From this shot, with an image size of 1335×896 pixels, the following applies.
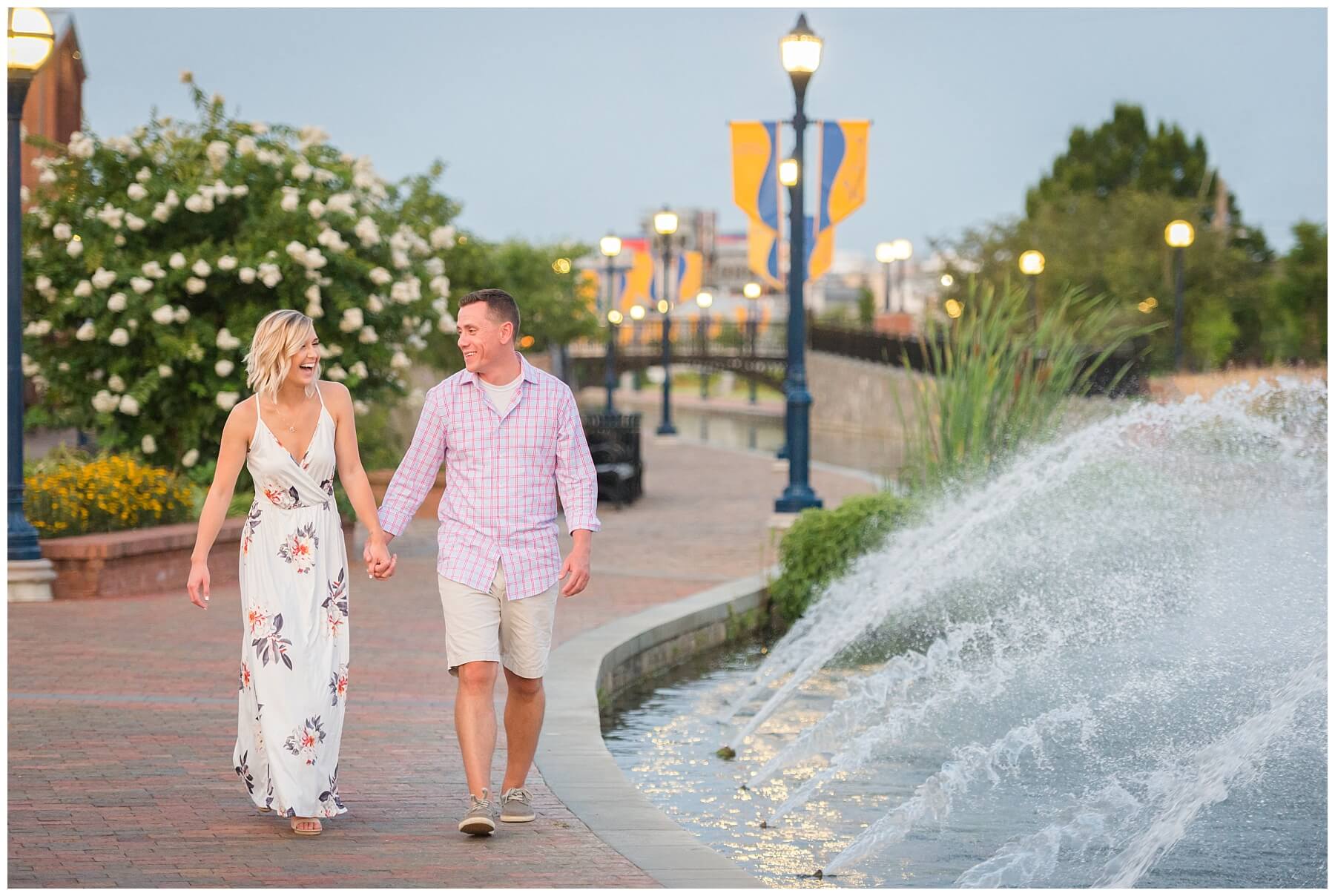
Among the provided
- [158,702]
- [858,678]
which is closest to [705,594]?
[858,678]

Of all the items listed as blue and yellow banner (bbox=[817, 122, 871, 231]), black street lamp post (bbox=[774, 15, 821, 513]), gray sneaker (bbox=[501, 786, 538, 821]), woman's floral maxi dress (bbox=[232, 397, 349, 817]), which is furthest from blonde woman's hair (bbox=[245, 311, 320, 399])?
blue and yellow banner (bbox=[817, 122, 871, 231])

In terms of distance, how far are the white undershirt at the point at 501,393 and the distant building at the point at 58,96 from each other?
32793mm

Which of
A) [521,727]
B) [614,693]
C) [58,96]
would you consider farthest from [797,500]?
[58,96]

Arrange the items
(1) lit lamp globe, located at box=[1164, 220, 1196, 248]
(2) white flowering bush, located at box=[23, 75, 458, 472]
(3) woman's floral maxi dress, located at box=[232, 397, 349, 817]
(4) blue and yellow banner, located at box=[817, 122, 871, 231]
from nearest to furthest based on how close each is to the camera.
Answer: (3) woman's floral maxi dress, located at box=[232, 397, 349, 817], (2) white flowering bush, located at box=[23, 75, 458, 472], (4) blue and yellow banner, located at box=[817, 122, 871, 231], (1) lit lamp globe, located at box=[1164, 220, 1196, 248]

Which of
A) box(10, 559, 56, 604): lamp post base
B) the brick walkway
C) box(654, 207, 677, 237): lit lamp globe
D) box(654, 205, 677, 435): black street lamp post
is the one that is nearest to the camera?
the brick walkway

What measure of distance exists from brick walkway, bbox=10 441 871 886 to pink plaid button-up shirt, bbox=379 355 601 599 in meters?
0.89

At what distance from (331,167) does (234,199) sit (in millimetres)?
871

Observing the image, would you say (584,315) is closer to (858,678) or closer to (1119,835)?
(858,678)

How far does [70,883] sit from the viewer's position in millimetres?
4922

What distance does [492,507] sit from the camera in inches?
222

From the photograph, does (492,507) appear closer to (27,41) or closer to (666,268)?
(27,41)

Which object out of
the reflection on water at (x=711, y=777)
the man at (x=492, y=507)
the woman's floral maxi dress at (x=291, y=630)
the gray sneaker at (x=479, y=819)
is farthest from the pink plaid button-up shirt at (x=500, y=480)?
the reflection on water at (x=711, y=777)

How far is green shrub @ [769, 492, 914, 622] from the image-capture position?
11.6 meters

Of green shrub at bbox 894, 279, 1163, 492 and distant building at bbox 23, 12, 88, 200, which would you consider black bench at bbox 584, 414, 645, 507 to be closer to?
green shrub at bbox 894, 279, 1163, 492
